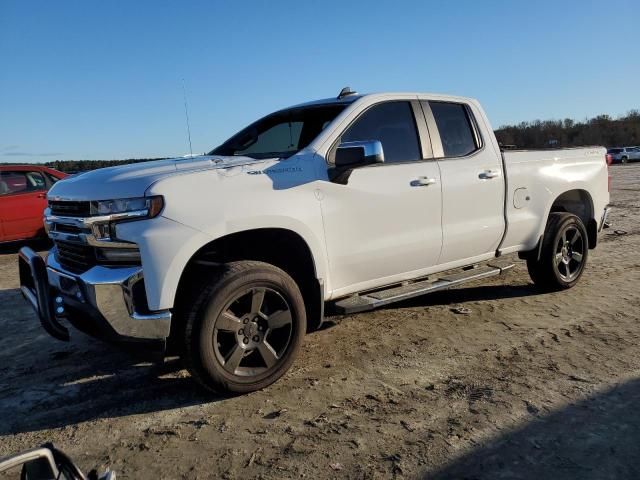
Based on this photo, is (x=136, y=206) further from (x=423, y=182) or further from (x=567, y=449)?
(x=567, y=449)

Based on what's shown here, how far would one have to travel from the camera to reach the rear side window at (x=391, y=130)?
432 cm

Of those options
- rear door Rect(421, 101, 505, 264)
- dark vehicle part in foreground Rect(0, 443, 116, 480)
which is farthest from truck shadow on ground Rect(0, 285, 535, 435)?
rear door Rect(421, 101, 505, 264)

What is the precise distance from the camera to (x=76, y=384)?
12.7ft

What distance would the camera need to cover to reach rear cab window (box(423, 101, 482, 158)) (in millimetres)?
4863

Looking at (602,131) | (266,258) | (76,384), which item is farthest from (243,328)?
(602,131)

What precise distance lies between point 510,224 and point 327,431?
3.04 meters

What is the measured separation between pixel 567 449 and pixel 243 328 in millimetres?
1985

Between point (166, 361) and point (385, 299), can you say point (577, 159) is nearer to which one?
point (385, 299)

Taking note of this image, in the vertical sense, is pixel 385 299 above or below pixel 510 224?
below

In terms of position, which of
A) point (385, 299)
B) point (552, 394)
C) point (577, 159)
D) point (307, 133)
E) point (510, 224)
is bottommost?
point (552, 394)

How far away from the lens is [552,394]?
342 cm

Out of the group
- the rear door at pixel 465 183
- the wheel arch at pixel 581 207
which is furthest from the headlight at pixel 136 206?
the wheel arch at pixel 581 207

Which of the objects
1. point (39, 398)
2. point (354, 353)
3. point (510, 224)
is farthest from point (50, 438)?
point (510, 224)

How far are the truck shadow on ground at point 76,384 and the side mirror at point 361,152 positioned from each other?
1.85m
